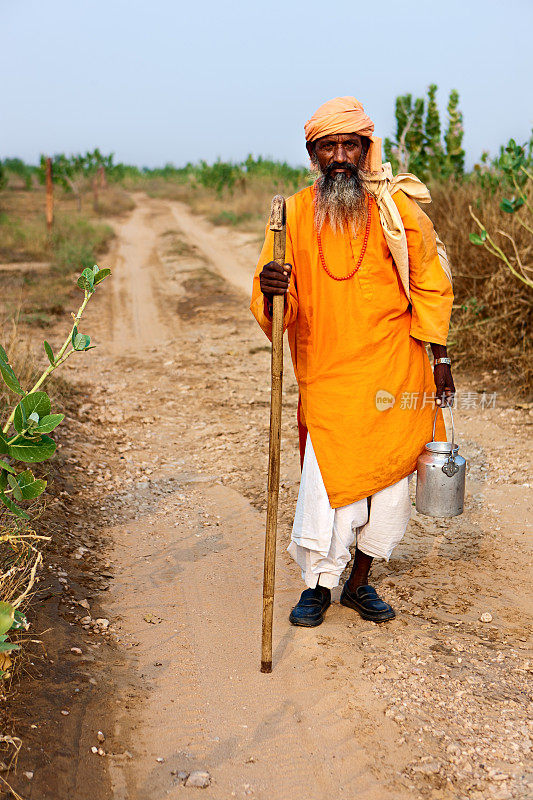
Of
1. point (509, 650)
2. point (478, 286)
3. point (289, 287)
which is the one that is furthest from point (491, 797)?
point (478, 286)

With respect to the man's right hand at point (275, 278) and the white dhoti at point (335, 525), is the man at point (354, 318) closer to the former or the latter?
the white dhoti at point (335, 525)

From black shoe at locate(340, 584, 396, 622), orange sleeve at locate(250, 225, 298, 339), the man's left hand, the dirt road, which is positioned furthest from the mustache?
the dirt road

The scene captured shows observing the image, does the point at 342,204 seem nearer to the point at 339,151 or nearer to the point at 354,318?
the point at 339,151

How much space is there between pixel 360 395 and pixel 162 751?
1430 mm

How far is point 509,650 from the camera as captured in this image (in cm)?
300

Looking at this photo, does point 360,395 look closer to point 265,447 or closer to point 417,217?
point 417,217

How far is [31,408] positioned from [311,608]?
146 centimetres

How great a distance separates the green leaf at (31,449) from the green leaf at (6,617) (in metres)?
0.54

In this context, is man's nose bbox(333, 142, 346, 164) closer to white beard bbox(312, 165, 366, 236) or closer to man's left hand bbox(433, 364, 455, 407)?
white beard bbox(312, 165, 366, 236)

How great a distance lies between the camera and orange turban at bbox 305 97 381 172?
2.91 metres

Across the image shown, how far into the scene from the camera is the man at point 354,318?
296 cm

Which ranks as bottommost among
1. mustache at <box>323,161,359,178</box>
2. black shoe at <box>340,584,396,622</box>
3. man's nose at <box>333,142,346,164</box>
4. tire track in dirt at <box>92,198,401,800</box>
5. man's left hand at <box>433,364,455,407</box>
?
tire track in dirt at <box>92,198,401,800</box>

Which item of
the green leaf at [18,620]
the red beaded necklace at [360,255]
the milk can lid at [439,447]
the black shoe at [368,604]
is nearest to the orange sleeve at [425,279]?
the red beaded necklace at [360,255]

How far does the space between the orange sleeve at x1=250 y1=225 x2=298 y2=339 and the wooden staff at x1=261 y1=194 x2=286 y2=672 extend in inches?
6.3
